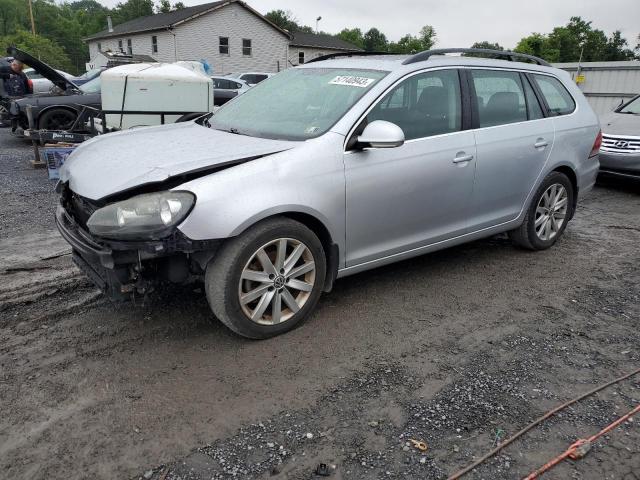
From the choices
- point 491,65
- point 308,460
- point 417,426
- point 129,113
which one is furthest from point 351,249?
point 129,113

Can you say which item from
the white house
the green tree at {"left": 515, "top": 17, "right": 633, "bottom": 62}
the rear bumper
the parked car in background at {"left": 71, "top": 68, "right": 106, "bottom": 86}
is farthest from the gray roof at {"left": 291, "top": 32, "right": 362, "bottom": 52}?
the rear bumper

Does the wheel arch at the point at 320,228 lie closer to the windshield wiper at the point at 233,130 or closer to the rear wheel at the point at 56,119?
the windshield wiper at the point at 233,130

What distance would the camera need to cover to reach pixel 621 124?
8.32 metres

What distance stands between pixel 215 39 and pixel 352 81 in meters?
34.3

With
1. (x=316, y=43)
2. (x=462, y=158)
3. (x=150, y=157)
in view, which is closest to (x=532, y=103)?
(x=462, y=158)

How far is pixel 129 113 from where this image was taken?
784 centimetres

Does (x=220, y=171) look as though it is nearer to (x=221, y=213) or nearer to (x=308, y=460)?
(x=221, y=213)

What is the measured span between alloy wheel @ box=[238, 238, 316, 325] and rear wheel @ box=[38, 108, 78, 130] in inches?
349

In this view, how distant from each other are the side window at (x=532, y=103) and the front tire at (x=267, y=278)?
8.68ft

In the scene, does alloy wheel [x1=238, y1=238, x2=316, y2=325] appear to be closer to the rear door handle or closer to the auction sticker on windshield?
the auction sticker on windshield

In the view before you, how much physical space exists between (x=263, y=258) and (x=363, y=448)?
4.03 feet

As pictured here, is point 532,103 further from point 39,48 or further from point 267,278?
point 39,48

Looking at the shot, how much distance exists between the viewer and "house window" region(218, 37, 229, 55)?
35.1 meters

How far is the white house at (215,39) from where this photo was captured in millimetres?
33719
